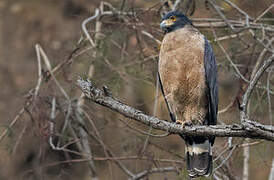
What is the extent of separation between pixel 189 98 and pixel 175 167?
772 mm

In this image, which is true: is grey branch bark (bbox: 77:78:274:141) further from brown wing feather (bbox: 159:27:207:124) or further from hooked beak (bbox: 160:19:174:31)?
hooked beak (bbox: 160:19:174:31)

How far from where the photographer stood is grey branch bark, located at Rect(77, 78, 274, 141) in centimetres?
344

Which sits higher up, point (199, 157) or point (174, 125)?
point (174, 125)

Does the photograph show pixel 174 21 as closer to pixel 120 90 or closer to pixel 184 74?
pixel 184 74

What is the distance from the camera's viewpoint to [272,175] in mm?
4699

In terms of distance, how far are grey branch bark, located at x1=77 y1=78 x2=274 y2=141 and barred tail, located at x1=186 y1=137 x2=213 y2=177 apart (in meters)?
0.83

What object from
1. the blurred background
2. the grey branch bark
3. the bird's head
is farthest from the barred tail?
the bird's head

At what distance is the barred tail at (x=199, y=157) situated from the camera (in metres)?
4.87

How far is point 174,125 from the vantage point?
4188 mm

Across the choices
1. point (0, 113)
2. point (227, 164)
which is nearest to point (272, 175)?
point (227, 164)

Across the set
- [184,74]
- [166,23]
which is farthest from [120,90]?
[184,74]

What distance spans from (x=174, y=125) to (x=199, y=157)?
935mm

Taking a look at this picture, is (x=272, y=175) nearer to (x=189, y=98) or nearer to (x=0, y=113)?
(x=189, y=98)

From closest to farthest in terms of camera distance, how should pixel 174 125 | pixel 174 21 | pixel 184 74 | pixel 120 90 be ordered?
pixel 174 125 < pixel 184 74 < pixel 174 21 < pixel 120 90
